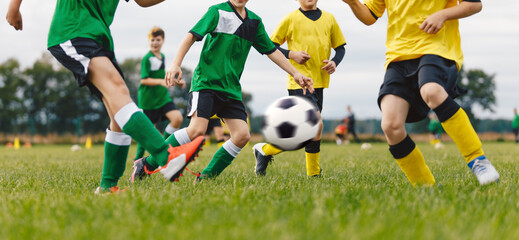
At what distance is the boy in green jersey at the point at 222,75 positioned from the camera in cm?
394

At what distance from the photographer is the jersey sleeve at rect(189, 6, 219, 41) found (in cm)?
377

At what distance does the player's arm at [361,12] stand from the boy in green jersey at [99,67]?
1.78 metres

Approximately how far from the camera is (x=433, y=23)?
3.16m

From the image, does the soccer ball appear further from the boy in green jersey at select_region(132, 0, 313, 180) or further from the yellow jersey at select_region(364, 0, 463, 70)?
the yellow jersey at select_region(364, 0, 463, 70)

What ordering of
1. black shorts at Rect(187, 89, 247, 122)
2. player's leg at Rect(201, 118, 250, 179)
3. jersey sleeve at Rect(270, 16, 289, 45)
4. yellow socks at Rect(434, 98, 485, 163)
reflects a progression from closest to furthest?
1. yellow socks at Rect(434, 98, 485, 163)
2. black shorts at Rect(187, 89, 247, 122)
3. player's leg at Rect(201, 118, 250, 179)
4. jersey sleeve at Rect(270, 16, 289, 45)

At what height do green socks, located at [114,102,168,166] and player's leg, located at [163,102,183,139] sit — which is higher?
green socks, located at [114,102,168,166]

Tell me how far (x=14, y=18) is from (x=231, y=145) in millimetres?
2036

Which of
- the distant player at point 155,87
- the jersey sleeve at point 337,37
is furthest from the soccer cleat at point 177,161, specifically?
the distant player at point 155,87

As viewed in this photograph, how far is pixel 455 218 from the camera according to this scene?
2.17 meters

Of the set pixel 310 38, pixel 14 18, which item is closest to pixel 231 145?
pixel 310 38

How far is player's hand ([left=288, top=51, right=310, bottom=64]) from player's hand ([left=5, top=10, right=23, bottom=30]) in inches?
99.0

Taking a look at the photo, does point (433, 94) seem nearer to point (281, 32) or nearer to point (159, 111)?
point (281, 32)

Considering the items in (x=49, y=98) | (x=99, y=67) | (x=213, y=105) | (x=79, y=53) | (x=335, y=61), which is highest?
(x=79, y=53)

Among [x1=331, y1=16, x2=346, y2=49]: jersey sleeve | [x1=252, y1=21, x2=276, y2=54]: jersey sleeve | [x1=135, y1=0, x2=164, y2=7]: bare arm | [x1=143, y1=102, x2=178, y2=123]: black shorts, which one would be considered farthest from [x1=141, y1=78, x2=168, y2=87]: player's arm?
[x1=135, y1=0, x2=164, y2=7]: bare arm
